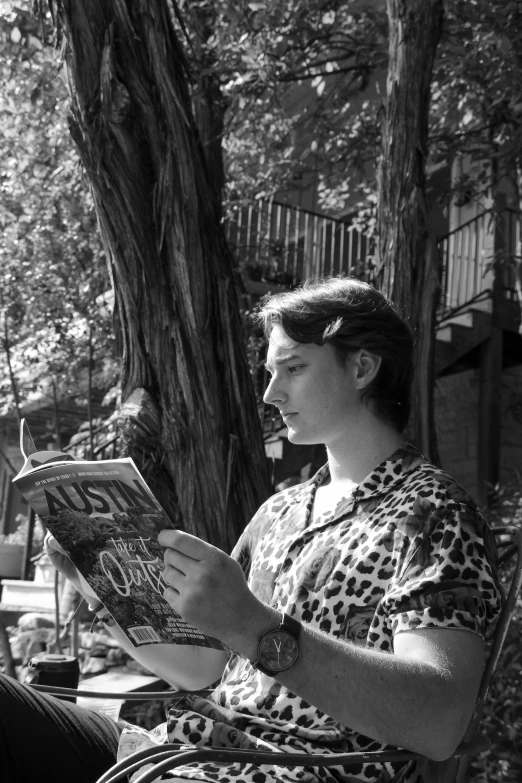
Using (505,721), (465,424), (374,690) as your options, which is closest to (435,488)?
(374,690)

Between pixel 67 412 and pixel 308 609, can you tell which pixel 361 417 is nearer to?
pixel 308 609

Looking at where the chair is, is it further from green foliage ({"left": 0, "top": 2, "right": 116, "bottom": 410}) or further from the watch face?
green foliage ({"left": 0, "top": 2, "right": 116, "bottom": 410})

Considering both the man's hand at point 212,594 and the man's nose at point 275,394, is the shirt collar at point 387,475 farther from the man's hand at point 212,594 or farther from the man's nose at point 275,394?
the man's hand at point 212,594

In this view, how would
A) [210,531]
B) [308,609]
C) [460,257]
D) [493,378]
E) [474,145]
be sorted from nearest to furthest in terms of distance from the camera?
[308,609] < [210,531] < [474,145] < [493,378] < [460,257]

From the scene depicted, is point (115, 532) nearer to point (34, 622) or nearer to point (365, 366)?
point (365, 366)

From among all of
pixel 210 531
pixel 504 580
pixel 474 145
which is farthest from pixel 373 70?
pixel 210 531

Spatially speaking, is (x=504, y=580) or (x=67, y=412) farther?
(x=67, y=412)

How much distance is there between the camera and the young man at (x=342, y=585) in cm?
143

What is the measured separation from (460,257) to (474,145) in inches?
137

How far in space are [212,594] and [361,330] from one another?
822mm

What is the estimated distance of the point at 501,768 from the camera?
3945 mm

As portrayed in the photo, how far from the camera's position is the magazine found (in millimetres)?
1468

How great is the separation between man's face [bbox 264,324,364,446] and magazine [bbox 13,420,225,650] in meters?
0.54

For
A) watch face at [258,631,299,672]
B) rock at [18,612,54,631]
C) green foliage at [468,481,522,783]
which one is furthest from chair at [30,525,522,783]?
rock at [18,612,54,631]
